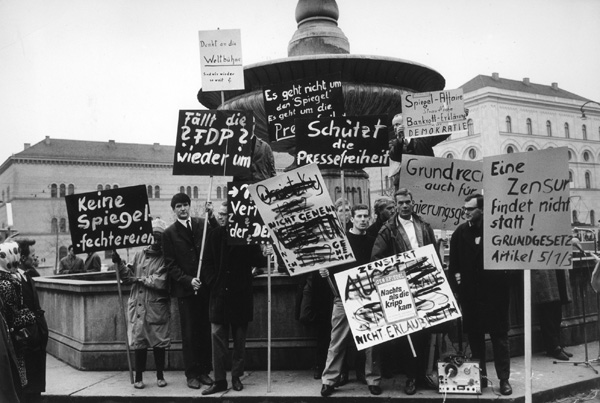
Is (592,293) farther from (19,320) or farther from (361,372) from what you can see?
(19,320)

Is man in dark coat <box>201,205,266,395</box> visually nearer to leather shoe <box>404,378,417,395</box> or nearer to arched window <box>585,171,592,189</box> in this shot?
leather shoe <box>404,378,417,395</box>

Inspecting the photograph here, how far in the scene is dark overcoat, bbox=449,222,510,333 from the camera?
6.09 metres

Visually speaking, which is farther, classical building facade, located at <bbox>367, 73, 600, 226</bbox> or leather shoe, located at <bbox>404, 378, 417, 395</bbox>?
classical building facade, located at <bbox>367, 73, 600, 226</bbox>

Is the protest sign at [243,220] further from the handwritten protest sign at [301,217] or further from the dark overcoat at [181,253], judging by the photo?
the dark overcoat at [181,253]

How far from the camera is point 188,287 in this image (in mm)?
6789

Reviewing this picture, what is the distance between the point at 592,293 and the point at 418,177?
332 centimetres

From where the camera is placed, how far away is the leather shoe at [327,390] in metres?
6.06

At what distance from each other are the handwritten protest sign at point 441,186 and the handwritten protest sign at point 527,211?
196 cm

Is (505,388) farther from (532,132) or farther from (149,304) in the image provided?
(532,132)

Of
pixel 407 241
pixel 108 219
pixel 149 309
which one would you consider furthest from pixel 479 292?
pixel 108 219

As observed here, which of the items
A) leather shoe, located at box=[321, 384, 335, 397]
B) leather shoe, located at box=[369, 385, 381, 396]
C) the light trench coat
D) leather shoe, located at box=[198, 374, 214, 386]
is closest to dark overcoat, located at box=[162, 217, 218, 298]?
→ the light trench coat

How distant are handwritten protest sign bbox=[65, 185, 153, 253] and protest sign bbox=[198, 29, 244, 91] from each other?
177cm

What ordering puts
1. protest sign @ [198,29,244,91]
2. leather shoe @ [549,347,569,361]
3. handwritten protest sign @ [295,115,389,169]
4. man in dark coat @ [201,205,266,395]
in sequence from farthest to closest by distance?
protest sign @ [198,29,244,91] < leather shoe @ [549,347,569,361] < handwritten protest sign @ [295,115,389,169] < man in dark coat @ [201,205,266,395]

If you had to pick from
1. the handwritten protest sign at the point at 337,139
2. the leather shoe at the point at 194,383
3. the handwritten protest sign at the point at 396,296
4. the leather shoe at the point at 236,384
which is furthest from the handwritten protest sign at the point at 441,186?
the leather shoe at the point at 194,383
